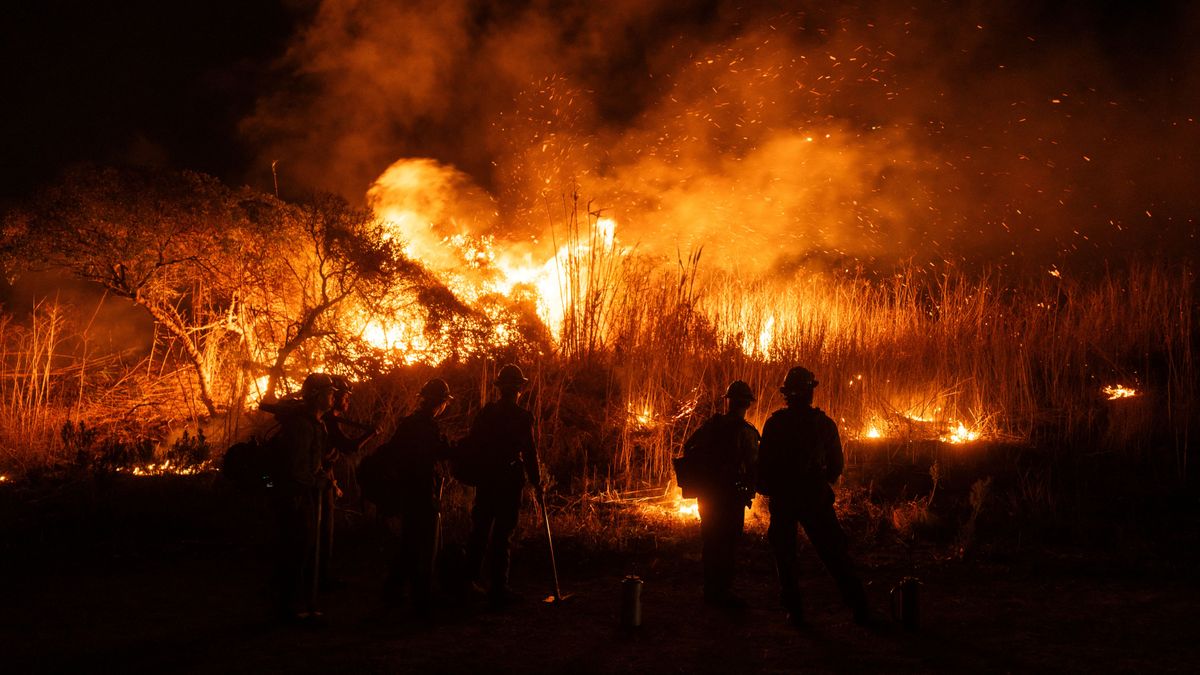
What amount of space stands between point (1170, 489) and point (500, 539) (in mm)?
7450

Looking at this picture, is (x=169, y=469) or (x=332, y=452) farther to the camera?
(x=169, y=469)

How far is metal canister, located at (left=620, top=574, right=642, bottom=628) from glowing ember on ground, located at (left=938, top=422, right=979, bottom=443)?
6668 millimetres

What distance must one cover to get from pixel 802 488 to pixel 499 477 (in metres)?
2.07

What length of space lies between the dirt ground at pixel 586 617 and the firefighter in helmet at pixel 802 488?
12.7 inches

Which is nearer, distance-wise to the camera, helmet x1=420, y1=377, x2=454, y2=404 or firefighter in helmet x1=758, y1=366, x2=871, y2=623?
firefighter in helmet x1=758, y1=366, x2=871, y2=623

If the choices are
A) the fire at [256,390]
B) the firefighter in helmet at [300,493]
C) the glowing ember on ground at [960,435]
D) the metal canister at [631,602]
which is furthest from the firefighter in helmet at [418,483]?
the glowing ember on ground at [960,435]

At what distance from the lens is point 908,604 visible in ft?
18.0

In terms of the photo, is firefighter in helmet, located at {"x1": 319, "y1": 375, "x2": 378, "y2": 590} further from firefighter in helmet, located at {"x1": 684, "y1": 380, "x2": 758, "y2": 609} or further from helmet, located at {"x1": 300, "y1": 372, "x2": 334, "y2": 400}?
firefighter in helmet, located at {"x1": 684, "y1": 380, "x2": 758, "y2": 609}

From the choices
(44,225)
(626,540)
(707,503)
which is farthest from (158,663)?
(44,225)

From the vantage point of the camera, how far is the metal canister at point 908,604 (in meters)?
5.47

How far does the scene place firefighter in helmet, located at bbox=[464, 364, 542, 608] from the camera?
5883mm

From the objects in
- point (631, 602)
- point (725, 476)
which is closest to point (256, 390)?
point (631, 602)

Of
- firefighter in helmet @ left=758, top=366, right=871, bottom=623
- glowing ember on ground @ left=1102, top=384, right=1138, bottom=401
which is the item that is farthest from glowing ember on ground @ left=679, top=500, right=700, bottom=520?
glowing ember on ground @ left=1102, top=384, right=1138, bottom=401

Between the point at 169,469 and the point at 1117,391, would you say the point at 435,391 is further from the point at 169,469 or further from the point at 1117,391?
the point at 1117,391
